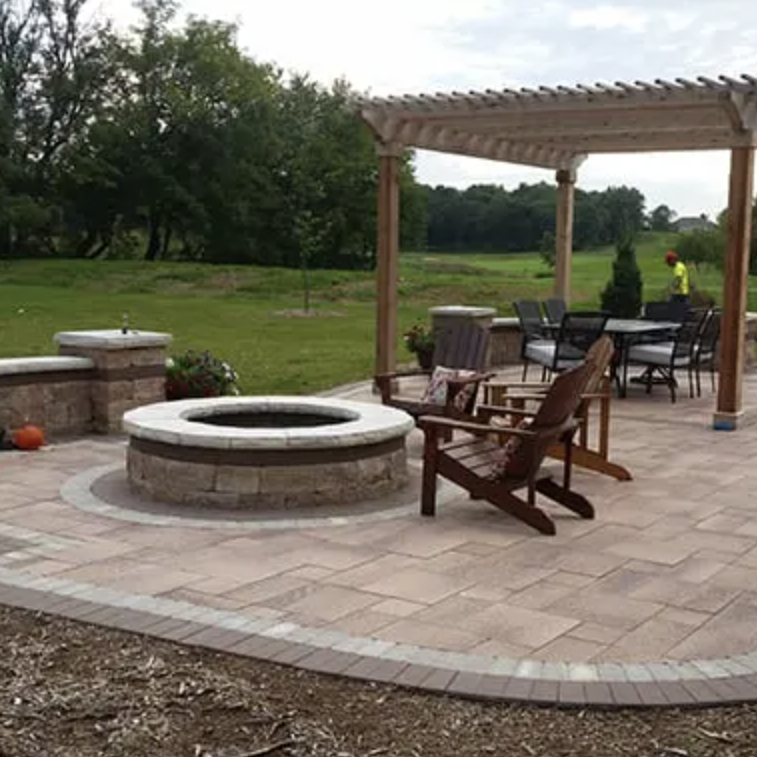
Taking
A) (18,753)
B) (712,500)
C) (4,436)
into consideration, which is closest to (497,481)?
(712,500)

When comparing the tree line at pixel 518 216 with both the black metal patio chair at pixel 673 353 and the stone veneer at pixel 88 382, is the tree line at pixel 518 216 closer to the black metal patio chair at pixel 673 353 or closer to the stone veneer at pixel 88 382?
the black metal patio chair at pixel 673 353

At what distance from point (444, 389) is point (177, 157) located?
29.2m

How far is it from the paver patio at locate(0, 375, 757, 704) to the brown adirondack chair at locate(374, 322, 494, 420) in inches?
38.0

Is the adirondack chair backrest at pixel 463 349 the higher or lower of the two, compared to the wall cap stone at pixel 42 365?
higher

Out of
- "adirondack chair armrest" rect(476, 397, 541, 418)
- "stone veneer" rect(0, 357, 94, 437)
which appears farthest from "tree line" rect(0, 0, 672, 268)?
"adirondack chair armrest" rect(476, 397, 541, 418)

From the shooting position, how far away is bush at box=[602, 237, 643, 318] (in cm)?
1510

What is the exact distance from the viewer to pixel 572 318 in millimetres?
9508

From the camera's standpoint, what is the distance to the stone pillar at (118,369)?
724 cm

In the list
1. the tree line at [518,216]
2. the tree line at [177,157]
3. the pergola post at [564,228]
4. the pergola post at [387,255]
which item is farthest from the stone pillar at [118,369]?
the tree line at [518,216]

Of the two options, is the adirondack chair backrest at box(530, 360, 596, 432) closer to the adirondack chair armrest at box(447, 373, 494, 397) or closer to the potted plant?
the adirondack chair armrest at box(447, 373, 494, 397)

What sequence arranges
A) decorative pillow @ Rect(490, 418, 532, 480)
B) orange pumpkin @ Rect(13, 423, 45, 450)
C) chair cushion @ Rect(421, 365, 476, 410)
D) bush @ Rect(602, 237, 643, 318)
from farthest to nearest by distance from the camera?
bush @ Rect(602, 237, 643, 318), orange pumpkin @ Rect(13, 423, 45, 450), chair cushion @ Rect(421, 365, 476, 410), decorative pillow @ Rect(490, 418, 532, 480)

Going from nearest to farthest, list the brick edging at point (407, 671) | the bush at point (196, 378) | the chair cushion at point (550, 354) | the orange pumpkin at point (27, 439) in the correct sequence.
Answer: the brick edging at point (407, 671) → the orange pumpkin at point (27, 439) → the bush at point (196, 378) → the chair cushion at point (550, 354)

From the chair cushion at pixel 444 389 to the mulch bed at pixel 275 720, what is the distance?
135 inches

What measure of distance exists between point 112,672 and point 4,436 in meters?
4.00
